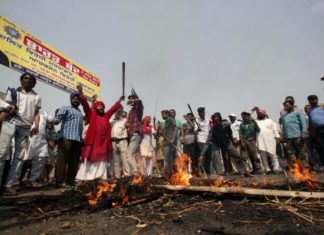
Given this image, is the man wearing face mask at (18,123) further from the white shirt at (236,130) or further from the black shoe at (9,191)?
the white shirt at (236,130)

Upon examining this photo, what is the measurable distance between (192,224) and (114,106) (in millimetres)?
4866

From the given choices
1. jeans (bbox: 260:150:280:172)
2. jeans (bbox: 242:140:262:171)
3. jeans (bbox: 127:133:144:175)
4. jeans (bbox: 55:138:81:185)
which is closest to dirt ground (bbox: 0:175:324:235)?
jeans (bbox: 55:138:81:185)

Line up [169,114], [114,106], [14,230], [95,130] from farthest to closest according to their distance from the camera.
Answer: [169,114] < [114,106] < [95,130] < [14,230]

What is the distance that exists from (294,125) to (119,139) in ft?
18.3

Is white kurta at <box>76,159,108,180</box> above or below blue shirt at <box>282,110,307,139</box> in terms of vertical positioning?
below

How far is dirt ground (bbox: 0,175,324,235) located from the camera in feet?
8.38

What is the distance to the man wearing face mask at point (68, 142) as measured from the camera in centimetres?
604

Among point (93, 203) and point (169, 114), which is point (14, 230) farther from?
point (169, 114)

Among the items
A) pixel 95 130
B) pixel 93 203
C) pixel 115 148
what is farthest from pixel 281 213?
pixel 115 148

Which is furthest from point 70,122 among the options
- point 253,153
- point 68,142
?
point 253,153

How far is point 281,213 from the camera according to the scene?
9.30 ft

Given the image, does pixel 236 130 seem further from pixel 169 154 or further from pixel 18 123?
pixel 18 123

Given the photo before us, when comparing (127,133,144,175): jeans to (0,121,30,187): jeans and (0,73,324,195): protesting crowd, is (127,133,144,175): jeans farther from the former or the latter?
(0,121,30,187): jeans

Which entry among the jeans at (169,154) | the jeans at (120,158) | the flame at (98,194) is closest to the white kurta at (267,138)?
the jeans at (169,154)
